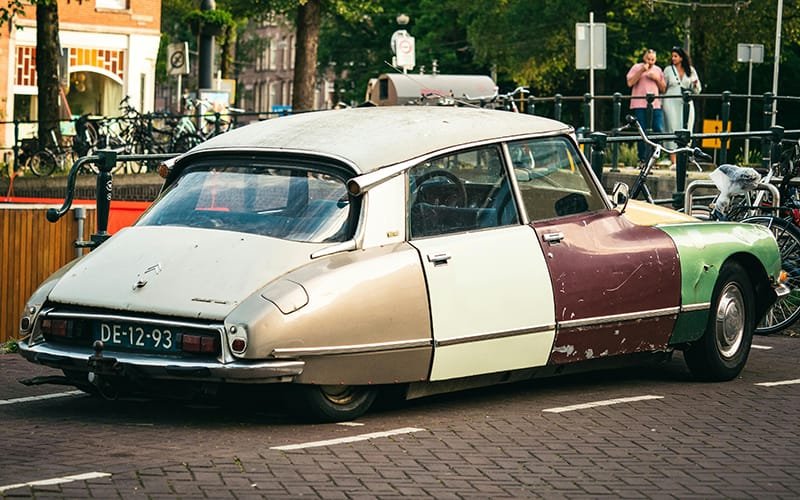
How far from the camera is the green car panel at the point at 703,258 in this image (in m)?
9.21

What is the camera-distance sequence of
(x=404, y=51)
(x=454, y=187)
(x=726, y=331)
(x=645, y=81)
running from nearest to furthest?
(x=454, y=187), (x=726, y=331), (x=645, y=81), (x=404, y=51)

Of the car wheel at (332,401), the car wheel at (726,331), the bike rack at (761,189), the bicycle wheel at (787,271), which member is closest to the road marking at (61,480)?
the car wheel at (332,401)

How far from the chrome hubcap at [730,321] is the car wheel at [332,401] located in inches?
96.7

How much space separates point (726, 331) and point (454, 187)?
2.18 m

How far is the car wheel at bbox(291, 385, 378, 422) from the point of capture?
7.66 meters

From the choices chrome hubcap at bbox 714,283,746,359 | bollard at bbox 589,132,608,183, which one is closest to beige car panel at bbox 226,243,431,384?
chrome hubcap at bbox 714,283,746,359

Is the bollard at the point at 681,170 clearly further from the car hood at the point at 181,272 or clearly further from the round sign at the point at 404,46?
the round sign at the point at 404,46

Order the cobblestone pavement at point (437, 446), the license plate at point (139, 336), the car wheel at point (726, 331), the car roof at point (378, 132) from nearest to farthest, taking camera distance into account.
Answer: the cobblestone pavement at point (437, 446) < the license plate at point (139, 336) < the car roof at point (378, 132) < the car wheel at point (726, 331)

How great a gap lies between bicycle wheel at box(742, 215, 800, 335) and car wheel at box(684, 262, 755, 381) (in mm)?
1830

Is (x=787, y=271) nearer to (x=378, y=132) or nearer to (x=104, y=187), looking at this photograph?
(x=378, y=132)

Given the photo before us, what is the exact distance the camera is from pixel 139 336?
24.6 ft

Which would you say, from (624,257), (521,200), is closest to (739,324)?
(624,257)

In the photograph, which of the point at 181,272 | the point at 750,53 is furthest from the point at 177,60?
the point at 181,272

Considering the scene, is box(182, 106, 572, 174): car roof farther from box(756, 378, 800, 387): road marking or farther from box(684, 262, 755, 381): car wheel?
box(756, 378, 800, 387): road marking
